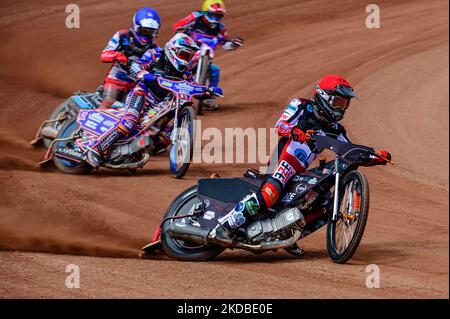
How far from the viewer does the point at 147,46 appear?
17875mm

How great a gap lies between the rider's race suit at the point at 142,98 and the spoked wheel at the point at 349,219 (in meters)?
5.65

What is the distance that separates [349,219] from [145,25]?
756 centimetres

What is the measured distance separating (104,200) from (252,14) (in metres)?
15.9

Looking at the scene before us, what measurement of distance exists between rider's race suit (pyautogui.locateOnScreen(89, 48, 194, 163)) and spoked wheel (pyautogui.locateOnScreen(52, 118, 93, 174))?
552mm

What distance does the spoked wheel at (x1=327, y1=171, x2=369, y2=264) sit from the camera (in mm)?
10758

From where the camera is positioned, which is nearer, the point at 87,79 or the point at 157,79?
the point at 157,79

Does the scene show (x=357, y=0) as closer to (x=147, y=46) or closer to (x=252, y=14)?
(x=252, y=14)

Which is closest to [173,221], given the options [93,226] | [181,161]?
[93,226]

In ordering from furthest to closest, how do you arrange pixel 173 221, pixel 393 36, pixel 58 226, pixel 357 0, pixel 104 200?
1. pixel 357 0
2. pixel 393 36
3. pixel 104 200
4. pixel 58 226
5. pixel 173 221

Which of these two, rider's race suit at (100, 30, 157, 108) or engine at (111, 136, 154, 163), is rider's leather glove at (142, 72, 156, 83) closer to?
engine at (111, 136, 154, 163)

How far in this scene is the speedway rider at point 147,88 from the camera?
16219 mm

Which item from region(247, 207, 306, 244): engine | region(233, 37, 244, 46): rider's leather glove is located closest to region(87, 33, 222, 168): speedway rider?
region(233, 37, 244, 46): rider's leather glove

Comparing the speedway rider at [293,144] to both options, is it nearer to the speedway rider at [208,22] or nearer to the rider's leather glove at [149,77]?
the rider's leather glove at [149,77]

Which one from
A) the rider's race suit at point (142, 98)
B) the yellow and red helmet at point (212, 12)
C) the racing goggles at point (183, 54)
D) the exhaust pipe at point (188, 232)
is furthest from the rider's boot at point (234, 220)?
the yellow and red helmet at point (212, 12)
